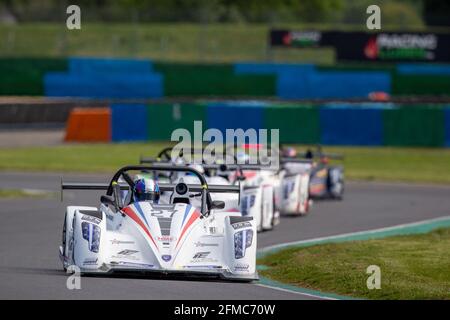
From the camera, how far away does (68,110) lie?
39.8 meters

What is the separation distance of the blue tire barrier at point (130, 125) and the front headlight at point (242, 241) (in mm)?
22655

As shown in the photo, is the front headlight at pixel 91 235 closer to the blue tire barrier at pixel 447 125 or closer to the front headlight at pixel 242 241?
the front headlight at pixel 242 241

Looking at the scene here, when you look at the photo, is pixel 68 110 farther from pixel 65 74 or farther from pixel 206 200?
pixel 206 200

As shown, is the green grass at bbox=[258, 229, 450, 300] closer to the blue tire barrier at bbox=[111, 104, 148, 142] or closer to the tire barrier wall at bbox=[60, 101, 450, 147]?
the tire barrier wall at bbox=[60, 101, 450, 147]

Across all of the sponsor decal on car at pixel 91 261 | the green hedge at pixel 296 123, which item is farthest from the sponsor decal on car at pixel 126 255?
the green hedge at pixel 296 123

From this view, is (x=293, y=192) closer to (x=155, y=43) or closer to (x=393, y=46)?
(x=393, y=46)

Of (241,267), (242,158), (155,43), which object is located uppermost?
(155,43)

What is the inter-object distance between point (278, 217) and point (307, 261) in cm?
526

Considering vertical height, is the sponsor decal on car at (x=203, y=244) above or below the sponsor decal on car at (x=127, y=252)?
above

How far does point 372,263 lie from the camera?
14.5m

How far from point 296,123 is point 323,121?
2.67 ft

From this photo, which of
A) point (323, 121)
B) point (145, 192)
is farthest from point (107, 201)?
point (323, 121)

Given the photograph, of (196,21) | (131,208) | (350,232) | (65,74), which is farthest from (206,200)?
(196,21)

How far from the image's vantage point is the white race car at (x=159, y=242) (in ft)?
41.3
